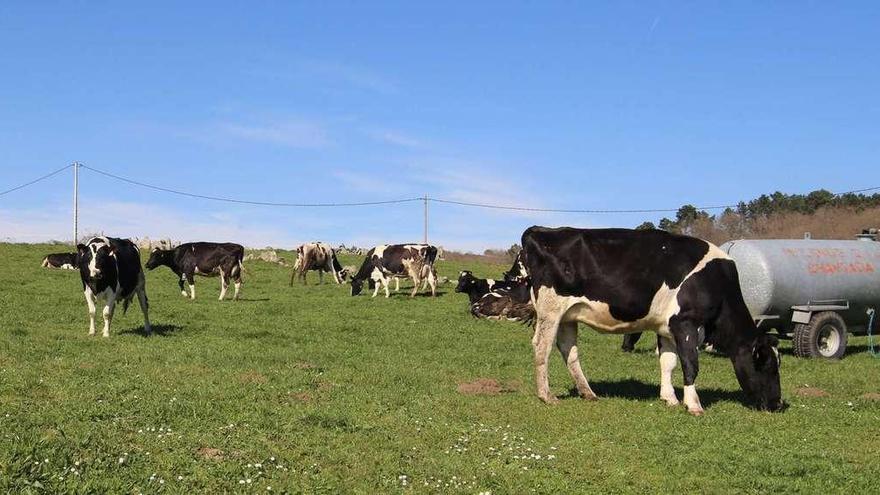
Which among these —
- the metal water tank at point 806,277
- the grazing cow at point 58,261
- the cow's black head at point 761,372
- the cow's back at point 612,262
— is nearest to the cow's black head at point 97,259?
the cow's back at point 612,262

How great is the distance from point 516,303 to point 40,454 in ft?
66.3

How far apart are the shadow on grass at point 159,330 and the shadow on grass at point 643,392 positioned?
10845mm

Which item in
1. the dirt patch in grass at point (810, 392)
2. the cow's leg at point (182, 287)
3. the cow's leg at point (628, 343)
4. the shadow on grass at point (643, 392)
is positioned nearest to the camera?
the shadow on grass at point (643, 392)

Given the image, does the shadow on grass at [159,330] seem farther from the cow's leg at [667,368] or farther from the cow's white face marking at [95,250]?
the cow's leg at [667,368]

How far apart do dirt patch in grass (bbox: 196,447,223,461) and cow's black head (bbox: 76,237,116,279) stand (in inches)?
454

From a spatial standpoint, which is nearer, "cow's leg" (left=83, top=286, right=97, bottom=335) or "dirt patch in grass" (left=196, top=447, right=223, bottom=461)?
"dirt patch in grass" (left=196, top=447, right=223, bottom=461)

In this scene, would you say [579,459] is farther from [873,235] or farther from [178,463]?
[873,235]

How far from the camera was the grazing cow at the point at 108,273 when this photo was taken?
62.3 feet

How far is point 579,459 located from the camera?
9.13 m

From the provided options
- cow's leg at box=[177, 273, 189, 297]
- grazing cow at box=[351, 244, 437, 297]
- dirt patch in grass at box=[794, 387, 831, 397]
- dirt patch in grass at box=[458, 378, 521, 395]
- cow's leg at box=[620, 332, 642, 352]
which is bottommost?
→ dirt patch in grass at box=[794, 387, 831, 397]

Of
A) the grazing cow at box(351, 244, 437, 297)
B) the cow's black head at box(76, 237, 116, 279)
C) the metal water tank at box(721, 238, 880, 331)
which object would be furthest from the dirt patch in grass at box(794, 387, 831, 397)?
the grazing cow at box(351, 244, 437, 297)

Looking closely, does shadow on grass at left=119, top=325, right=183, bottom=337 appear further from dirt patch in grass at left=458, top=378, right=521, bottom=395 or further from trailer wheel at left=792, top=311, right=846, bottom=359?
trailer wheel at left=792, top=311, right=846, bottom=359

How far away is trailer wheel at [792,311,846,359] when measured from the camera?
18.8 m

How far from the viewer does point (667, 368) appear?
12859mm
